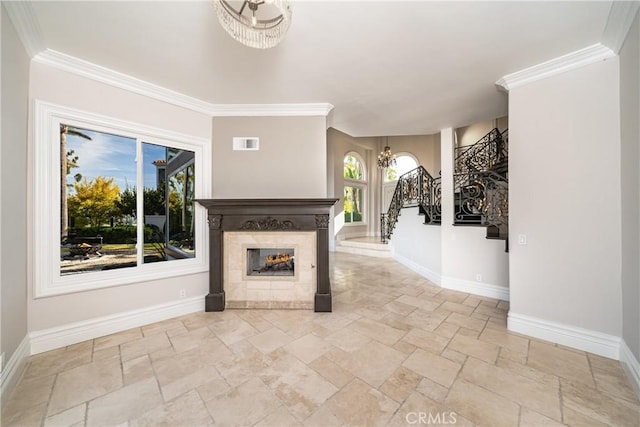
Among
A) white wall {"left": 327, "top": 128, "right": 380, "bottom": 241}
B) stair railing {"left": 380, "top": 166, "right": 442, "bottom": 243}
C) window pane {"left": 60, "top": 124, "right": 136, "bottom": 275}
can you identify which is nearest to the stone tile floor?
window pane {"left": 60, "top": 124, "right": 136, "bottom": 275}

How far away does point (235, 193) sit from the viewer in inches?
135

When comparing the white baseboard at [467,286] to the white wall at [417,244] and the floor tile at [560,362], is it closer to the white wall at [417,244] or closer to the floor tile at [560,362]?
the white wall at [417,244]

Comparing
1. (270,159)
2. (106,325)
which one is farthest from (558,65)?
(106,325)

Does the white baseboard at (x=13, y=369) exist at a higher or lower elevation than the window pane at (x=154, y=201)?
lower

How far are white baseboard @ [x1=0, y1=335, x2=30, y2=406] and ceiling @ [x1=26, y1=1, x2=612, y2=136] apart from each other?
279cm

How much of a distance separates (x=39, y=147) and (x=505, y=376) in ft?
15.6

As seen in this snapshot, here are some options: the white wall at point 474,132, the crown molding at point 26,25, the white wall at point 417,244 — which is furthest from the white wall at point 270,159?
the white wall at point 474,132

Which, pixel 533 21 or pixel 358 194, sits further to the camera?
pixel 358 194

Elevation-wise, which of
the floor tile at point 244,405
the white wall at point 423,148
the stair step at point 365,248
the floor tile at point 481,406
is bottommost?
the floor tile at point 481,406

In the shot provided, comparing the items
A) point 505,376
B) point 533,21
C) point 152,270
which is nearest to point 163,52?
point 152,270

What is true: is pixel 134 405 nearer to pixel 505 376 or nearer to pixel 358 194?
pixel 505 376

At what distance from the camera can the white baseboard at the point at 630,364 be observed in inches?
71.7

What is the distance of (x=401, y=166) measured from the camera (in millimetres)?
9688

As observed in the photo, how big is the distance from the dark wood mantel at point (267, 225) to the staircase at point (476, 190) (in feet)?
8.45
